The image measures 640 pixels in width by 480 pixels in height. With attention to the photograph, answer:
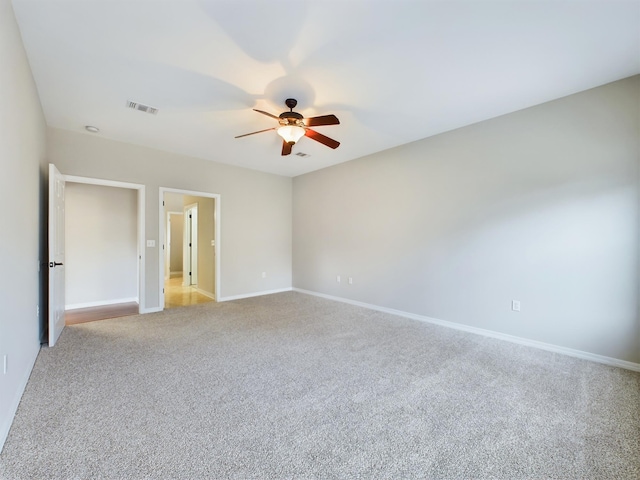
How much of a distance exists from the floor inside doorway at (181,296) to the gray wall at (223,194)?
527 millimetres

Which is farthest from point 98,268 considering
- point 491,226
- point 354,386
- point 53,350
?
point 491,226

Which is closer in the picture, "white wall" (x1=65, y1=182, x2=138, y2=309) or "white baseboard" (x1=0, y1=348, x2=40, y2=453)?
"white baseboard" (x1=0, y1=348, x2=40, y2=453)

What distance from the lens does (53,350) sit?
2.97 metres

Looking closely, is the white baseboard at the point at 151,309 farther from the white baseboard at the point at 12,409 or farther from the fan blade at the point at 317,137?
the fan blade at the point at 317,137

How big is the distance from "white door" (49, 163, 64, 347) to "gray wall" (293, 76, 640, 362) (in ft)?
13.8

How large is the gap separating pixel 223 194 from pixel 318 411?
14.5ft

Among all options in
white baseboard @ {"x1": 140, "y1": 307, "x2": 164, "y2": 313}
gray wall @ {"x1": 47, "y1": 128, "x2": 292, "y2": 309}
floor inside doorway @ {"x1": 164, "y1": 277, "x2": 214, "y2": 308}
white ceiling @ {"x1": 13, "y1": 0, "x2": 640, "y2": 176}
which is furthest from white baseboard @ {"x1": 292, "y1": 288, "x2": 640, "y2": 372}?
white baseboard @ {"x1": 140, "y1": 307, "x2": 164, "y2": 313}

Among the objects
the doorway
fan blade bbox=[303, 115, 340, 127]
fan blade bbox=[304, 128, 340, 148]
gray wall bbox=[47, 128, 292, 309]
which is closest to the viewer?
fan blade bbox=[303, 115, 340, 127]

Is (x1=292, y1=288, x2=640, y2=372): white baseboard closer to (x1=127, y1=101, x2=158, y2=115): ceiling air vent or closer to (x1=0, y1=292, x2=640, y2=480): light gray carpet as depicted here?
(x1=0, y1=292, x2=640, y2=480): light gray carpet

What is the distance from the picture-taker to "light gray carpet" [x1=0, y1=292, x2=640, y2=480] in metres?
1.51

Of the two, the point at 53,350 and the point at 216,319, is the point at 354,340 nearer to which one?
the point at 216,319

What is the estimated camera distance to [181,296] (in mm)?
5875

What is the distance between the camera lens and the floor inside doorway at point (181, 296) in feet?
17.2

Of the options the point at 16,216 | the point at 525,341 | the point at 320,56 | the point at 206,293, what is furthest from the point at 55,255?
the point at 525,341
